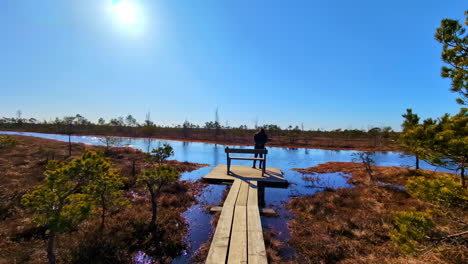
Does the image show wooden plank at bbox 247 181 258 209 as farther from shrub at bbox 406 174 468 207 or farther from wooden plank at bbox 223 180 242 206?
shrub at bbox 406 174 468 207

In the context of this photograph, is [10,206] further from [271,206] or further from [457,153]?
[457,153]

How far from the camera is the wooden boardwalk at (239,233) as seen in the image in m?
3.10

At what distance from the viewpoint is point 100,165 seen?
386 centimetres

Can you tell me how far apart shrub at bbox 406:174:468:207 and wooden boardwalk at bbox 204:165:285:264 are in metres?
2.56

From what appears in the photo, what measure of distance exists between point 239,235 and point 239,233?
0.08 metres

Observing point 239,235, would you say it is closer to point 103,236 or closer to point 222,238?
point 222,238

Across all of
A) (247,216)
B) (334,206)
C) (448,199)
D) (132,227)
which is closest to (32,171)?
(132,227)

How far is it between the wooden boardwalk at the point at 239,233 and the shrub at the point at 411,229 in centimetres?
197

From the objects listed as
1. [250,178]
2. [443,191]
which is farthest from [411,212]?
[250,178]

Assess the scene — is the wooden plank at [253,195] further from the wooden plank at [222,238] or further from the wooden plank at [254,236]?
the wooden plank at [222,238]

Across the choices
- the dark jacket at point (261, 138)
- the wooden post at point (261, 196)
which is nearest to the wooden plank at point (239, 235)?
the wooden post at point (261, 196)

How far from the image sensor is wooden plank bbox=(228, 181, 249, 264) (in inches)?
122

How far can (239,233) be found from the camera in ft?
A: 12.6

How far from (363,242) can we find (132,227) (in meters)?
5.85
